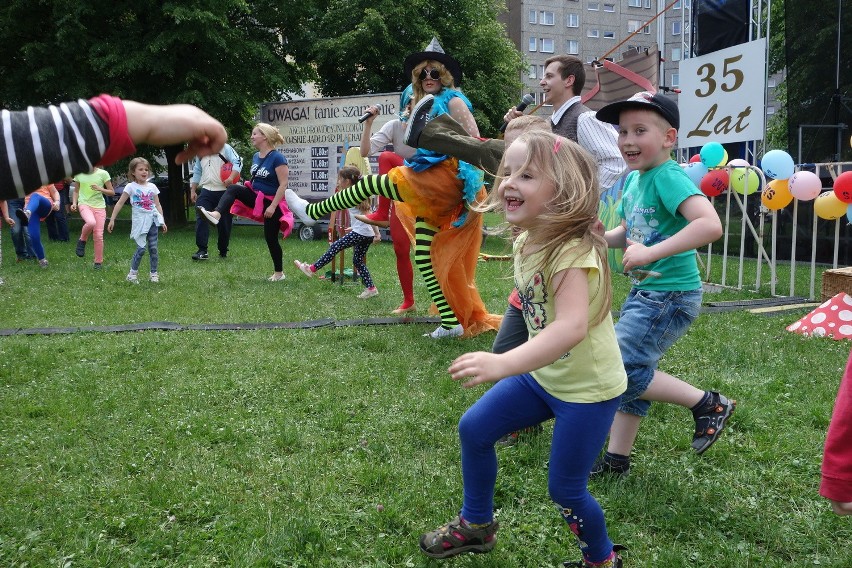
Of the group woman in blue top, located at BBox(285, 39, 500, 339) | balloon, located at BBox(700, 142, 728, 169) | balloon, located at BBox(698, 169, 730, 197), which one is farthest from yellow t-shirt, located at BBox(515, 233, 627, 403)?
balloon, located at BBox(698, 169, 730, 197)

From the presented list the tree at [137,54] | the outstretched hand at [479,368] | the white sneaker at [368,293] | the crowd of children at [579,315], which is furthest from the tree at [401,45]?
the outstretched hand at [479,368]

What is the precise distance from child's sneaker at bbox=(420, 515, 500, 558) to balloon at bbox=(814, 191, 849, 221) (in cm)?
667

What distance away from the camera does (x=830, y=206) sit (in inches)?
295

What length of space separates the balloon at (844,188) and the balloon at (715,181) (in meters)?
1.98

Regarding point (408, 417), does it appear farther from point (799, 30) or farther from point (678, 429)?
point (799, 30)

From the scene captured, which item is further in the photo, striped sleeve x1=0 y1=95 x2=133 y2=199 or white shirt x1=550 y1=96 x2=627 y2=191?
white shirt x1=550 y1=96 x2=627 y2=191

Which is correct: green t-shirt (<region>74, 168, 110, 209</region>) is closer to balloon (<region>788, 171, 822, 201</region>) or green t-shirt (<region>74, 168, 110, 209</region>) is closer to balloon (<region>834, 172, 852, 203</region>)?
balloon (<region>788, 171, 822, 201</region>)

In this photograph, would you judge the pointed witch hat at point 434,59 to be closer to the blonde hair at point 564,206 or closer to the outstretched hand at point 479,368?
the blonde hair at point 564,206

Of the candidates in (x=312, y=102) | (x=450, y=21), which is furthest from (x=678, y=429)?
(x=450, y=21)

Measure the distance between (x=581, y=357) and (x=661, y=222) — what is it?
3.70 ft

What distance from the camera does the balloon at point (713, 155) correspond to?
895 cm

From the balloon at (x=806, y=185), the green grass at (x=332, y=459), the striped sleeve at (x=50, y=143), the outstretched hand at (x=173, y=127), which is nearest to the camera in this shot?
the striped sleeve at (x=50, y=143)

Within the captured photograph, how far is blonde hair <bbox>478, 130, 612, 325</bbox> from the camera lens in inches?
87.5

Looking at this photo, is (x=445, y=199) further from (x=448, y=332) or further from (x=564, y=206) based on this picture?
(x=564, y=206)
